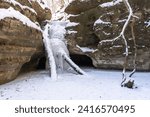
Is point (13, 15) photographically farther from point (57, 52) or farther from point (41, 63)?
point (41, 63)

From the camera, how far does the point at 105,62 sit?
1619cm

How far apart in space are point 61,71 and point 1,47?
5.28 meters

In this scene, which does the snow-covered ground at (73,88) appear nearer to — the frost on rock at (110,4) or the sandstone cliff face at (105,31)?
the sandstone cliff face at (105,31)

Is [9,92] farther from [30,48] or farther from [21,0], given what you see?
[21,0]

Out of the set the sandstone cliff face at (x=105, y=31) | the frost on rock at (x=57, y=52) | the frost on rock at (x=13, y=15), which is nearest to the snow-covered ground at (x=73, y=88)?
the frost on rock at (x=57, y=52)

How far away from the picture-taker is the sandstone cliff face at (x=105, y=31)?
1517 cm

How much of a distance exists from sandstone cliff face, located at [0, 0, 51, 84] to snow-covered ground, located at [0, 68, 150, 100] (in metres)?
0.79

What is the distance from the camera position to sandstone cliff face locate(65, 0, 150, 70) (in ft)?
49.8

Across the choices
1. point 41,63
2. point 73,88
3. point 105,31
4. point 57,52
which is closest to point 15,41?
point 73,88

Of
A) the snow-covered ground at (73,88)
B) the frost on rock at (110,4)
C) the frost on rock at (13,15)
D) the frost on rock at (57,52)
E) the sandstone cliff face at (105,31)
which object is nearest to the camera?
the snow-covered ground at (73,88)

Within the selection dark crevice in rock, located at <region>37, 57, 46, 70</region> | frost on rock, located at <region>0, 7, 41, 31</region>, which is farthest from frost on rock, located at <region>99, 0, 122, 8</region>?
dark crevice in rock, located at <region>37, 57, 46, 70</region>

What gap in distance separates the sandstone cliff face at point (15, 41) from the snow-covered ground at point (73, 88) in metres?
0.79

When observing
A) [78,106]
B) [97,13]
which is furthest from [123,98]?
[97,13]

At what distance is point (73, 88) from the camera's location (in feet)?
37.0
